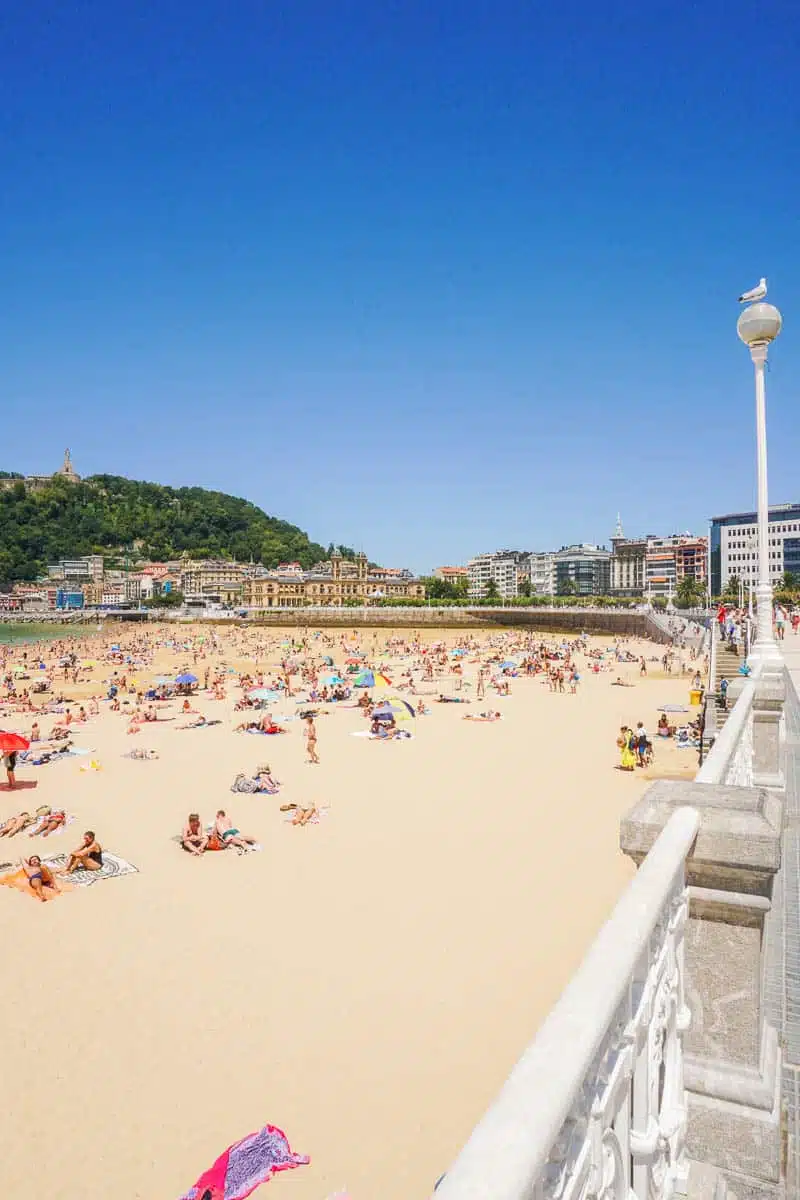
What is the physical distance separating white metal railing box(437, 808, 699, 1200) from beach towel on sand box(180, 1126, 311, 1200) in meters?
3.62

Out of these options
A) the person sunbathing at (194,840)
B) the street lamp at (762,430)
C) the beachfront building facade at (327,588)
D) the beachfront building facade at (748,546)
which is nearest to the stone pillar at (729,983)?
the street lamp at (762,430)

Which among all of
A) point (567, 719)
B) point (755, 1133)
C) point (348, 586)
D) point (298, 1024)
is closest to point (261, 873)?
point (298, 1024)

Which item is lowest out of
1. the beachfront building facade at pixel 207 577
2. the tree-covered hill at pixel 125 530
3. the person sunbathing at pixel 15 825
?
the person sunbathing at pixel 15 825

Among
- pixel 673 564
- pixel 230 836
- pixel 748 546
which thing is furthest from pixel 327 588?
pixel 230 836

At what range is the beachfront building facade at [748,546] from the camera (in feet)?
369

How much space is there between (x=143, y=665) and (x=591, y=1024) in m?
48.9

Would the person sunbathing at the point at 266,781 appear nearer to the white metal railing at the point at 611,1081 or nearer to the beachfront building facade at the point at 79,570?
the white metal railing at the point at 611,1081

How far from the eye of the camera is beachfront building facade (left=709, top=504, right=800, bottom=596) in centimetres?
11256

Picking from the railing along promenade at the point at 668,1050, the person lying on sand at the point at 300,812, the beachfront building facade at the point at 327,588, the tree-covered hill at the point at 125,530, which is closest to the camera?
the railing along promenade at the point at 668,1050

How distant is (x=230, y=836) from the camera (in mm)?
11672

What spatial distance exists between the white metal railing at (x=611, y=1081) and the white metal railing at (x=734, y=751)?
1139 millimetres

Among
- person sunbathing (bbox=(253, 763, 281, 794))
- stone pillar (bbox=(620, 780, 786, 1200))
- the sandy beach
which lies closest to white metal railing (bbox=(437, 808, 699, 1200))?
stone pillar (bbox=(620, 780, 786, 1200))

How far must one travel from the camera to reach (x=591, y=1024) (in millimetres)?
1538

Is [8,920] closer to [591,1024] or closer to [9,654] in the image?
[591,1024]
